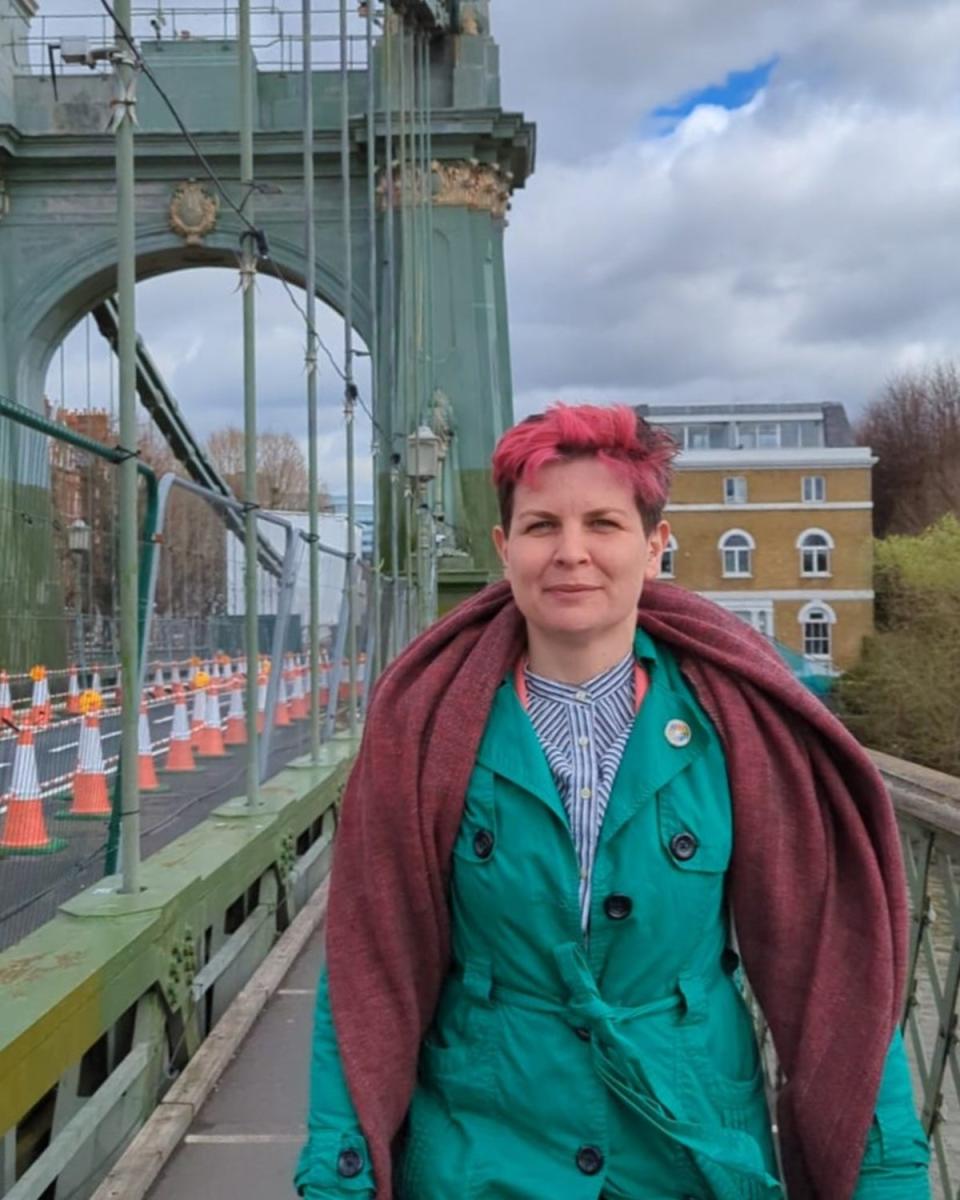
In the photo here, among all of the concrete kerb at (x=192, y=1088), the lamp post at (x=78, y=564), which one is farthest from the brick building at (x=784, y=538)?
the lamp post at (x=78, y=564)

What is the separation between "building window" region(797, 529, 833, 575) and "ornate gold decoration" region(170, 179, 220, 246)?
32.1 metres

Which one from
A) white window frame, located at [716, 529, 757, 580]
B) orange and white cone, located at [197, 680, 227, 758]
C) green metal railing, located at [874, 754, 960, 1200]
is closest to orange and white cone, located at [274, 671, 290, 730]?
orange and white cone, located at [197, 680, 227, 758]

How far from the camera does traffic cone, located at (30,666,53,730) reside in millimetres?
3422

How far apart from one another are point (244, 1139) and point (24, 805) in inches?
43.0

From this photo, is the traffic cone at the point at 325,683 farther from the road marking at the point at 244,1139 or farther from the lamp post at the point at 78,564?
the road marking at the point at 244,1139

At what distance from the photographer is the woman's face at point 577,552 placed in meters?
1.69

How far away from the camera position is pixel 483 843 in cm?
164

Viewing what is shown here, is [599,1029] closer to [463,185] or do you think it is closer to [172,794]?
[172,794]

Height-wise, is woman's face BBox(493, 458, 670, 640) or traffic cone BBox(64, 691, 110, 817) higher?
woman's face BBox(493, 458, 670, 640)

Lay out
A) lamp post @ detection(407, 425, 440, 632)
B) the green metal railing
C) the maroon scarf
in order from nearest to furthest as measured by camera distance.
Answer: the maroon scarf → the green metal railing → lamp post @ detection(407, 425, 440, 632)

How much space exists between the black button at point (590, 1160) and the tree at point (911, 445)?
194ft

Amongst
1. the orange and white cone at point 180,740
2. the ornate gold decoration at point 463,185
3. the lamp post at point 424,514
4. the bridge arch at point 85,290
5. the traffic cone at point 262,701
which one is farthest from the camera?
the ornate gold decoration at point 463,185

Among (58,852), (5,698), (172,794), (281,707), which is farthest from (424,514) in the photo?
(5,698)

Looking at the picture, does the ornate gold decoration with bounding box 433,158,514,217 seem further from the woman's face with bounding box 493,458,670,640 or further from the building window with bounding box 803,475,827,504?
the building window with bounding box 803,475,827,504
